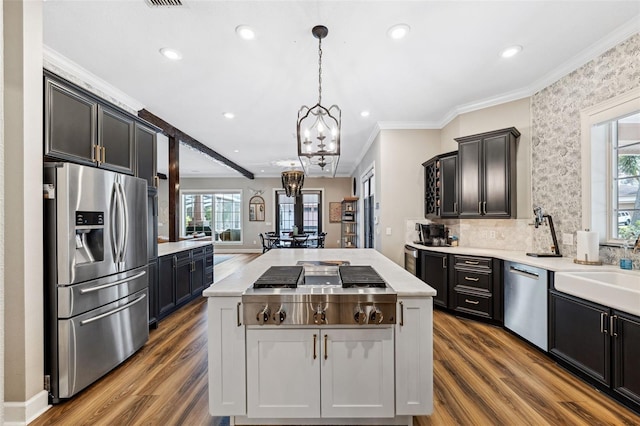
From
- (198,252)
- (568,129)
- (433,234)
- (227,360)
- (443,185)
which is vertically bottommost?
(227,360)

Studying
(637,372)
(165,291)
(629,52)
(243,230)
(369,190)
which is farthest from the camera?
(243,230)

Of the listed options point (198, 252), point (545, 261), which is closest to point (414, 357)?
point (545, 261)

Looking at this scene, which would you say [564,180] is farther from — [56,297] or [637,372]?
[56,297]

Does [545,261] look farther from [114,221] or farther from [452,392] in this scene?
[114,221]

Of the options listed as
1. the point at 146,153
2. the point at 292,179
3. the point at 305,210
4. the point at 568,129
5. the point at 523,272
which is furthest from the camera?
the point at 305,210

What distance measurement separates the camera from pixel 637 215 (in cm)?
Result: 258

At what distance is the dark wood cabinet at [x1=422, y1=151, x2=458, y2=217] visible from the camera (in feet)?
13.3

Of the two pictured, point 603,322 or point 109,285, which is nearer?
point 603,322

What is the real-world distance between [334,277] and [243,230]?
29.2 feet

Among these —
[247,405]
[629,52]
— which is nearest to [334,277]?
[247,405]

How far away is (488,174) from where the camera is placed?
12.1 ft

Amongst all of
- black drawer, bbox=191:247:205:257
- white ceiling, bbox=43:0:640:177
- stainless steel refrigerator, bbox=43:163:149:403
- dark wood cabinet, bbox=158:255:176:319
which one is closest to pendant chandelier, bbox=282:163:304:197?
white ceiling, bbox=43:0:640:177

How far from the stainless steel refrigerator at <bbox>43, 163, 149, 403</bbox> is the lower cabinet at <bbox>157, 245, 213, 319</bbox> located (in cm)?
93

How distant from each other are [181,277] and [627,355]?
15.0 ft
